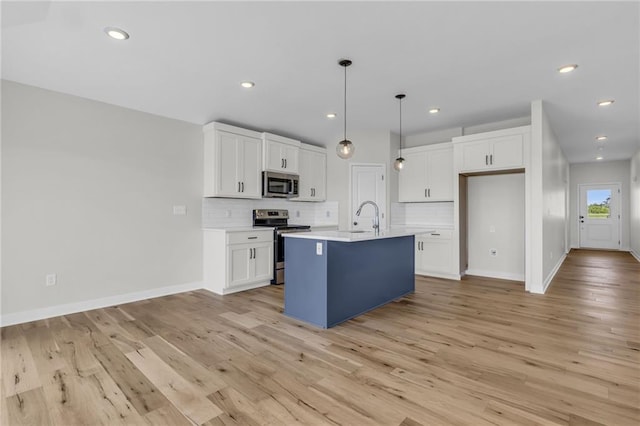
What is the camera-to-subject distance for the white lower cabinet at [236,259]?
4.57 meters

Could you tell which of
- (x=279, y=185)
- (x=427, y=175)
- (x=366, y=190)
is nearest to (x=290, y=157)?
(x=279, y=185)

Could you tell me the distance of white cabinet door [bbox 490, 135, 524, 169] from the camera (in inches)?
186

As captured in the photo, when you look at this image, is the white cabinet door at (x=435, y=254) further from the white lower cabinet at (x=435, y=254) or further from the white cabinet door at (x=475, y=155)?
the white cabinet door at (x=475, y=155)

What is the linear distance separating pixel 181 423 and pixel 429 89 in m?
4.00

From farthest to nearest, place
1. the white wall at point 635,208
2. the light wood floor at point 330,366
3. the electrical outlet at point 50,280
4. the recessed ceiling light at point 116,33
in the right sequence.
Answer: the white wall at point 635,208
the electrical outlet at point 50,280
the recessed ceiling light at point 116,33
the light wood floor at point 330,366

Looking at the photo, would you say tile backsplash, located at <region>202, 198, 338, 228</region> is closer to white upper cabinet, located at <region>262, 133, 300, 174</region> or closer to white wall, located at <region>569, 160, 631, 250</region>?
white upper cabinet, located at <region>262, 133, 300, 174</region>

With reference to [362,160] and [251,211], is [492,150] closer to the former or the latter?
[362,160]

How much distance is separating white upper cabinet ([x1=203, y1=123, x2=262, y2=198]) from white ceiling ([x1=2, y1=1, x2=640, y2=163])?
30 cm

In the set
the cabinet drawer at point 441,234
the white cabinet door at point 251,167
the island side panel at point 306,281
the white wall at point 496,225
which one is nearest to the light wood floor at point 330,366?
the island side panel at point 306,281

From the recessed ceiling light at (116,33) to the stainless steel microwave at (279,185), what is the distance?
2886mm

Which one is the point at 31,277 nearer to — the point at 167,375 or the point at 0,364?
the point at 0,364

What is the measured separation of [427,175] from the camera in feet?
19.3

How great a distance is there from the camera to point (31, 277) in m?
3.48

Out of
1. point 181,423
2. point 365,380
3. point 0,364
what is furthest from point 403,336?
point 0,364
